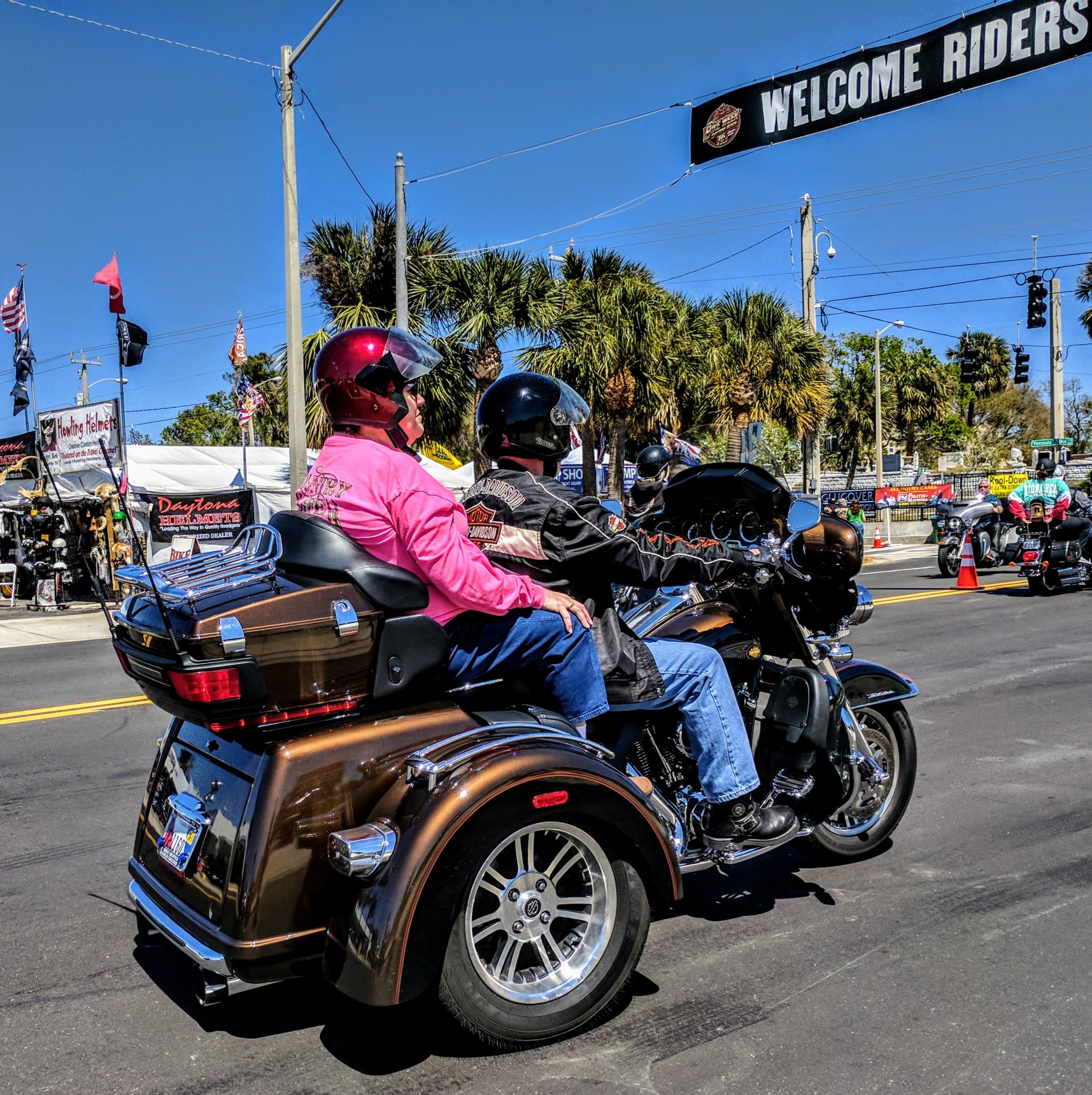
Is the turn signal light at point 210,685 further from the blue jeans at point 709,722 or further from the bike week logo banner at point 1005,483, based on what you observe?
the bike week logo banner at point 1005,483

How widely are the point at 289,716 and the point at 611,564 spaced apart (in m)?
1.09

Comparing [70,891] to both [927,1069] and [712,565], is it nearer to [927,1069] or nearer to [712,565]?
[712,565]

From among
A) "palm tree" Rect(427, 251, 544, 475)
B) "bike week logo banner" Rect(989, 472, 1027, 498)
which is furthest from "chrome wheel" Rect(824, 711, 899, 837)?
"bike week logo banner" Rect(989, 472, 1027, 498)

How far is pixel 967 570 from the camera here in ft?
52.4

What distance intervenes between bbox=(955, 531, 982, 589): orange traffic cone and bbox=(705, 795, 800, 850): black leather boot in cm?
1305

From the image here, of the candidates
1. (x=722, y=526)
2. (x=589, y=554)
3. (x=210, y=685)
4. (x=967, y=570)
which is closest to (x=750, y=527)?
(x=722, y=526)

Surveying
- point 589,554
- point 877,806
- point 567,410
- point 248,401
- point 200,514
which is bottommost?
point 877,806

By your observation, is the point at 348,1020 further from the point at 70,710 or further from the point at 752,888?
the point at 70,710

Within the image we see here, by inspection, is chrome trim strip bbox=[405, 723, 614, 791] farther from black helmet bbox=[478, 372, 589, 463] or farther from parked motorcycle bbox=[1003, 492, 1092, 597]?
parked motorcycle bbox=[1003, 492, 1092, 597]

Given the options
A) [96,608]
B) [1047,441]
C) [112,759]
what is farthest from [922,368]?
[112,759]

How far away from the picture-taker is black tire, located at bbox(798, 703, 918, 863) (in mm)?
4391

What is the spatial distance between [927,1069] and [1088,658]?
25.3 feet

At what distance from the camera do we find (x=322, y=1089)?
282 cm

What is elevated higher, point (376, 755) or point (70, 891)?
point (376, 755)
